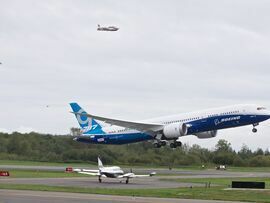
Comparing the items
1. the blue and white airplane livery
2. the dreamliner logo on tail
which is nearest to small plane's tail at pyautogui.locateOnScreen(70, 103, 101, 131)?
the blue and white airplane livery

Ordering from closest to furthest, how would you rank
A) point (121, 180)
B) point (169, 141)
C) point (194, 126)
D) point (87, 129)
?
point (121, 180), point (194, 126), point (169, 141), point (87, 129)

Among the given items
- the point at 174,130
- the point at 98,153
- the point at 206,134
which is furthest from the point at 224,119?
the point at 98,153

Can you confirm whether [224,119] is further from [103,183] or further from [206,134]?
[103,183]

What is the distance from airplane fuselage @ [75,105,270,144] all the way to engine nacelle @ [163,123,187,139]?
53 cm

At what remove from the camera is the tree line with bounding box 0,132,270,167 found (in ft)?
403

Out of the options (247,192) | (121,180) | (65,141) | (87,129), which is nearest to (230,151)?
(65,141)

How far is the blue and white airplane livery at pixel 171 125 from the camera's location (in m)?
78.4

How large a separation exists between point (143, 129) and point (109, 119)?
5.02 m

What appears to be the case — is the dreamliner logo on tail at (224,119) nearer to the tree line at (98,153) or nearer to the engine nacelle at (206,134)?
the engine nacelle at (206,134)

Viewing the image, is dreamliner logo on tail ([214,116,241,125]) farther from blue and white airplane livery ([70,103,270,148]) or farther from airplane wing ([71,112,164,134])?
airplane wing ([71,112,164,134])

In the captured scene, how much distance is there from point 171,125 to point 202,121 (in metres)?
4.57

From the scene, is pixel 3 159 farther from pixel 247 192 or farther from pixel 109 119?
pixel 247 192

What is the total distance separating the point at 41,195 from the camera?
147ft

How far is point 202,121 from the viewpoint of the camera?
265ft
